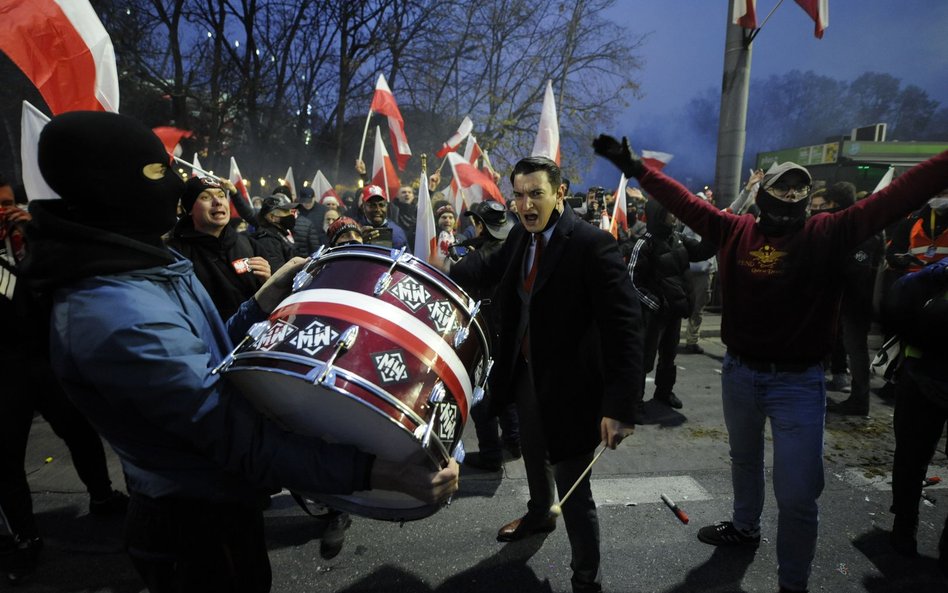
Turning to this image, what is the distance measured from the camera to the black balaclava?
4.16 ft

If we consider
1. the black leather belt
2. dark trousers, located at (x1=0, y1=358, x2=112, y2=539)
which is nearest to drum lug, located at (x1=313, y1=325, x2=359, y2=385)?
the black leather belt

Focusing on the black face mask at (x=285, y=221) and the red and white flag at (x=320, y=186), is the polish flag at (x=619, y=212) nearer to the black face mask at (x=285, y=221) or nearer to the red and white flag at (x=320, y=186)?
the black face mask at (x=285, y=221)

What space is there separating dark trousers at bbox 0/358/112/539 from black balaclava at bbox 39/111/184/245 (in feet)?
7.75

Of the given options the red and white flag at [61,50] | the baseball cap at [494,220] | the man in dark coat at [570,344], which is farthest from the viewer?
the baseball cap at [494,220]

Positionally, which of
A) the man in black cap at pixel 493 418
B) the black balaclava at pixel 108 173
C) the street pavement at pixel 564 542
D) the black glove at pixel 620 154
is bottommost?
the street pavement at pixel 564 542

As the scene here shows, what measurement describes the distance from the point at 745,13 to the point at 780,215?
636 centimetres

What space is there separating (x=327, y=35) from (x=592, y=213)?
1722 cm

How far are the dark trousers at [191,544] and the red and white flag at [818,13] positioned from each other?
920 cm

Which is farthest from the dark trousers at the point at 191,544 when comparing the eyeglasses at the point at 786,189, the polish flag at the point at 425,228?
the polish flag at the point at 425,228

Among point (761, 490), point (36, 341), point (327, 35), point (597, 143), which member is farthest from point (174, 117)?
point (761, 490)

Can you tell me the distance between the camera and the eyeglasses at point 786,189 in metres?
2.49

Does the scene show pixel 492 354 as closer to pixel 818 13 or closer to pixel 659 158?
pixel 659 158

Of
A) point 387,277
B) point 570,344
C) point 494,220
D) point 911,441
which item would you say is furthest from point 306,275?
point 911,441

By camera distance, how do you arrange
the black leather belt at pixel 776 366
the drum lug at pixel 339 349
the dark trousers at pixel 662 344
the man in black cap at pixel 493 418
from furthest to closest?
the dark trousers at pixel 662 344
the man in black cap at pixel 493 418
the black leather belt at pixel 776 366
the drum lug at pixel 339 349
